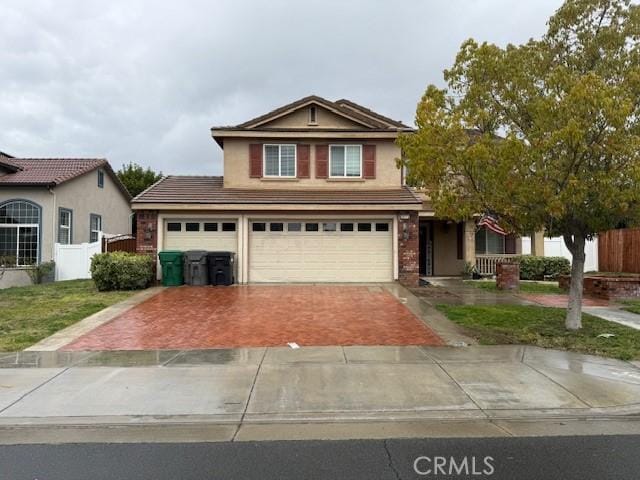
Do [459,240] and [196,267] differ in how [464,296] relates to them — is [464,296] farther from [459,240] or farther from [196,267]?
[196,267]

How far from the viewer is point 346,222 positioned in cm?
1795

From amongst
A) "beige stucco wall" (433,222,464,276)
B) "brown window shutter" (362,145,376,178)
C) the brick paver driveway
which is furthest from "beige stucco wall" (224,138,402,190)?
the brick paver driveway

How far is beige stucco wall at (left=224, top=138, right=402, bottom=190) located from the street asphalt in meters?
14.8

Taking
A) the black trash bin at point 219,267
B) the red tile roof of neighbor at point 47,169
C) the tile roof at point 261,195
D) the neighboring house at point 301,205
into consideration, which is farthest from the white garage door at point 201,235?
the red tile roof of neighbor at point 47,169

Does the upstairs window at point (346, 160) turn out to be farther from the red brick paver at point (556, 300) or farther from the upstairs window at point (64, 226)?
the upstairs window at point (64, 226)

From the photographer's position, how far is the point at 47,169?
22469 millimetres

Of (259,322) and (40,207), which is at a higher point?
(40,207)

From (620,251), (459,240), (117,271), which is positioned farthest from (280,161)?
(620,251)

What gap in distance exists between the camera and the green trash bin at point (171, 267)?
55.1 feet

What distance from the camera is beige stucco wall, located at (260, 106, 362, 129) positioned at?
65.1 feet

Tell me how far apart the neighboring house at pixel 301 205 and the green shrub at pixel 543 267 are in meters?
5.35

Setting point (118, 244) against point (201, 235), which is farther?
point (118, 244)

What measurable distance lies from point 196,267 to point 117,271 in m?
2.50

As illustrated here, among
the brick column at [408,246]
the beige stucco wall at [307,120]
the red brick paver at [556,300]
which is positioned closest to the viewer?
the red brick paver at [556,300]
